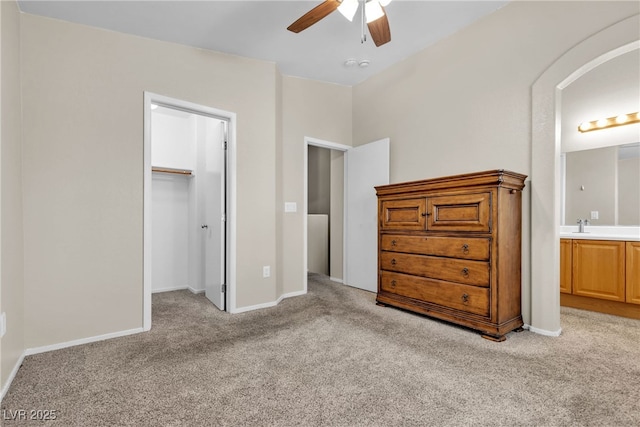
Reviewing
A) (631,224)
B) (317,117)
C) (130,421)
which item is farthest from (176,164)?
(631,224)

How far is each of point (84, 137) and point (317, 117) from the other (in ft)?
8.51

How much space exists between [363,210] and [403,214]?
107 cm

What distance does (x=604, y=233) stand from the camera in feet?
12.0

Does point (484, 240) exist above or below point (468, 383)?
above

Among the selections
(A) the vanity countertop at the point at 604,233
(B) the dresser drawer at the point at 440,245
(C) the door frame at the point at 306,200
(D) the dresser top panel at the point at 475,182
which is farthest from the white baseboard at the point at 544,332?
(C) the door frame at the point at 306,200

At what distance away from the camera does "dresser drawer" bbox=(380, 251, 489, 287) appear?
8.35 feet

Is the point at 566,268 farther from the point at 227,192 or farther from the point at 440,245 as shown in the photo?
the point at 227,192

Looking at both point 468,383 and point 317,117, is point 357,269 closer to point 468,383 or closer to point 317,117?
point 317,117

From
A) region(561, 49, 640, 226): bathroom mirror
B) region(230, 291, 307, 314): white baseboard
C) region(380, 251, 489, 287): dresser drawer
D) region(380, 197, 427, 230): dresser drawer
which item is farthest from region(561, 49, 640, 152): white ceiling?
region(230, 291, 307, 314): white baseboard

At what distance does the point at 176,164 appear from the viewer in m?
4.43

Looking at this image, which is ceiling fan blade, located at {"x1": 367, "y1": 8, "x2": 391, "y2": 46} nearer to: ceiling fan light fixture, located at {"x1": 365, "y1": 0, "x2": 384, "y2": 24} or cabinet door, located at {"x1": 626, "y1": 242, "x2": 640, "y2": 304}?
ceiling fan light fixture, located at {"x1": 365, "y1": 0, "x2": 384, "y2": 24}

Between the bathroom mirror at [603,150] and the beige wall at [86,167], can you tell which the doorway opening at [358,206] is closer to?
the beige wall at [86,167]

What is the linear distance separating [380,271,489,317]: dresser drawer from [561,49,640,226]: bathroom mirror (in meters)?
2.38

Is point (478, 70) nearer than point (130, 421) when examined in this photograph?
No
